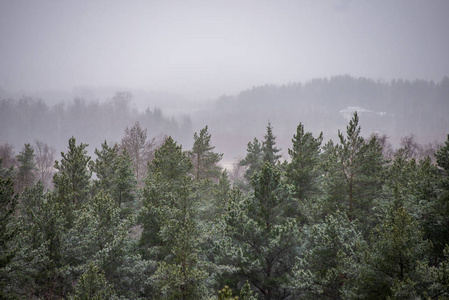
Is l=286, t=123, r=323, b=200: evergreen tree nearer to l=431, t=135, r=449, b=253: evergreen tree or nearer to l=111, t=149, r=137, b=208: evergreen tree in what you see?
l=431, t=135, r=449, b=253: evergreen tree

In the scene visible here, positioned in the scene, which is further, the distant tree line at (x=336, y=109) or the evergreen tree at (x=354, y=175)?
the distant tree line at (x=336, y=109)

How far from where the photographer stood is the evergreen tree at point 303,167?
16188mm

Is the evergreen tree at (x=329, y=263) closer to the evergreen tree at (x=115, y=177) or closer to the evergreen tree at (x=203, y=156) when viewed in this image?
the evergreen tree at (x=115, y=177)

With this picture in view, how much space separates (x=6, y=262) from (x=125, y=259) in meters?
4.31

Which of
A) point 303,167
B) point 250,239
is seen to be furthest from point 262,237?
point 303,167

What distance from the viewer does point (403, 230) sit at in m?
7.60

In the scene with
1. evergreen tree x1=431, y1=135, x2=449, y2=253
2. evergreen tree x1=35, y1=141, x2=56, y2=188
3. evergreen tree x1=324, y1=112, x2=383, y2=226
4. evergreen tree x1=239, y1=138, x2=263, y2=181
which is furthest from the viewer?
evergreen tree x1=35, y1=141, x2=56, y2=188

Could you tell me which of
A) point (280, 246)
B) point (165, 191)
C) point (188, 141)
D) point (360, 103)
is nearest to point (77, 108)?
point (188, 141)

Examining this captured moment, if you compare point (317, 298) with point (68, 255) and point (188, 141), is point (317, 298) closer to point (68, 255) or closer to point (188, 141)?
point (68, 255)

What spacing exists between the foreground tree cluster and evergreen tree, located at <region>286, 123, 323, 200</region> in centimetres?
10

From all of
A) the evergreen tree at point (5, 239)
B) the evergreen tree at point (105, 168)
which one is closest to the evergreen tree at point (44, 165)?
the evergreen tree at point (105, 168)

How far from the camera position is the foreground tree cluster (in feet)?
26.1

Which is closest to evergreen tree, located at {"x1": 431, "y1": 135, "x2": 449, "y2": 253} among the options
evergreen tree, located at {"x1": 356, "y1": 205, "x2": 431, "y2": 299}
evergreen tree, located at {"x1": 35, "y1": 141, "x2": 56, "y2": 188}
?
evergreen tree, located at {"x1": 356, "y1": 205, "x2": 431, "y2": 299}

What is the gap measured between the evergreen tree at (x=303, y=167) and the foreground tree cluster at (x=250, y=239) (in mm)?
104
